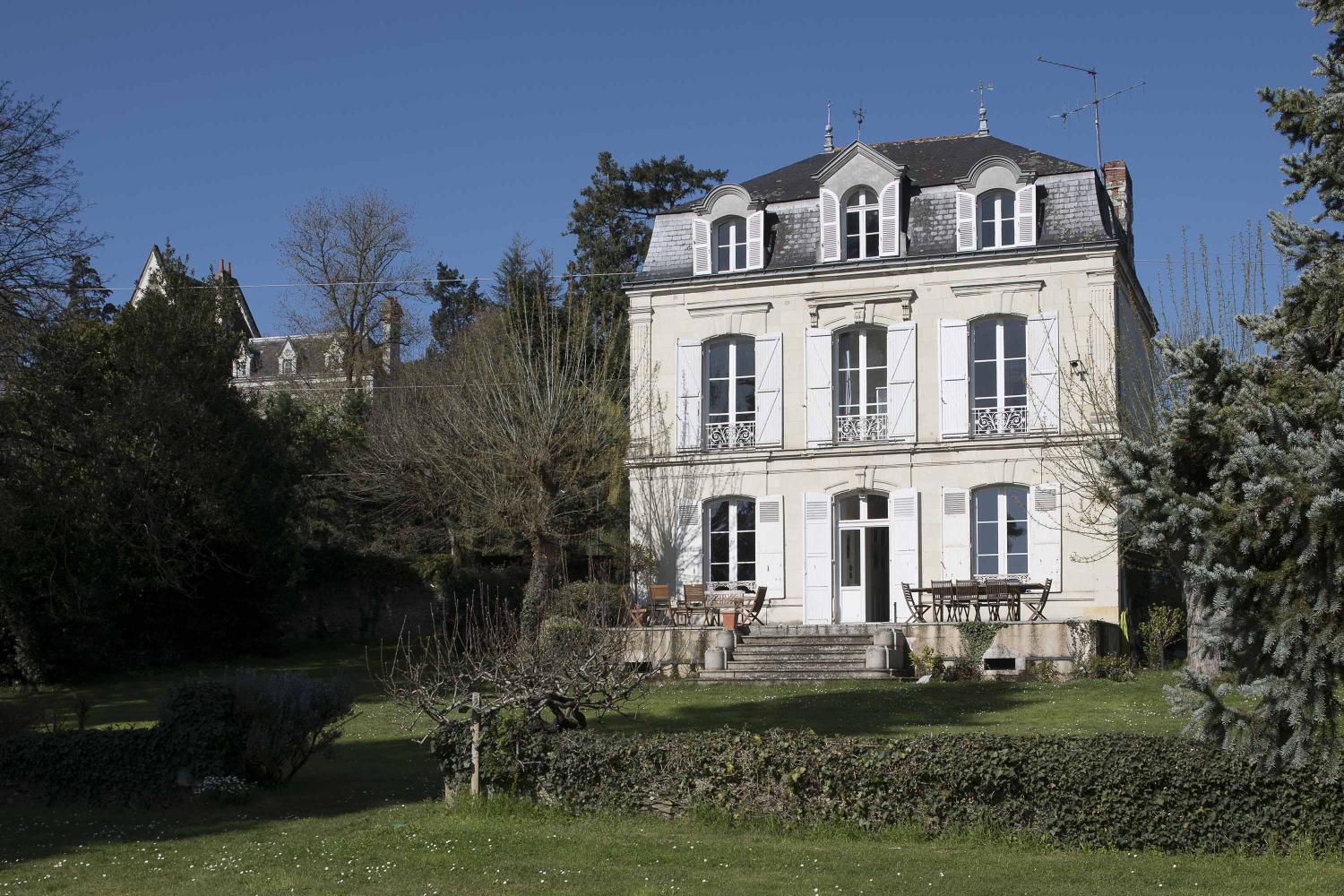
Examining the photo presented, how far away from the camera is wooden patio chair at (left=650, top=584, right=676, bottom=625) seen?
21.8 meters

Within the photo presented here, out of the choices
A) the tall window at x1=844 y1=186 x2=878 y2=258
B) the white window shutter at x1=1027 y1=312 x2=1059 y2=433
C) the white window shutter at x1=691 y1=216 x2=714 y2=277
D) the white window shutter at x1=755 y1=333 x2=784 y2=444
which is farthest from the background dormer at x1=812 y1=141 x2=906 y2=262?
the white window shutter at x1=1027 y1=312 x2=1059 y2=433

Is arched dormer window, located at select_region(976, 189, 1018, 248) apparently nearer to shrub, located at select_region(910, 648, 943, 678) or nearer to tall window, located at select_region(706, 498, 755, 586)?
tall window, located at select_region(706, 498, 755, 586)

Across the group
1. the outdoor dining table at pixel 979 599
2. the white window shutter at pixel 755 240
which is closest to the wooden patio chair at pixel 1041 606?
the outdoor dining table at pixel 979 599

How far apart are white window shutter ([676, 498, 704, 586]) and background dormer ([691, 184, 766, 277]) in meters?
4.10

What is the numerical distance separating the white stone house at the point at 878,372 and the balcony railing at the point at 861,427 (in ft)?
0.12

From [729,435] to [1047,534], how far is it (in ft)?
18.2

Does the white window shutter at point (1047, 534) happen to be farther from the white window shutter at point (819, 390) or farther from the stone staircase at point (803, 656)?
the white window shutter at point (819, 390)

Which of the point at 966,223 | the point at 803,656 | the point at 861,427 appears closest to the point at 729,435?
the point at 861,427

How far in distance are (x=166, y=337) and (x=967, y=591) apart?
1351 centimetres

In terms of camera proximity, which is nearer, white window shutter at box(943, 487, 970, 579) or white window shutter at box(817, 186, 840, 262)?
white window shutter at box(943, 487, 970, 579)

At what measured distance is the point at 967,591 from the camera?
20.2 meters

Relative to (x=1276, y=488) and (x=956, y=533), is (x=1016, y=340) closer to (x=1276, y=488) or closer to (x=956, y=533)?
(x=956, y=533)

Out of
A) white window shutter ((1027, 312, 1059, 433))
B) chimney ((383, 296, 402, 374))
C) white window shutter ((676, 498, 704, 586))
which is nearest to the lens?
white window shutter ((1027, 312, 1059, 433))

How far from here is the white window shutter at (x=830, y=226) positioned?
23.4 meters
